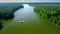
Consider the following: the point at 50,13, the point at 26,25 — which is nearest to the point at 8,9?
the point at 26,25

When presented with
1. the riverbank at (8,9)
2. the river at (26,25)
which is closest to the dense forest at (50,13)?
the river at (26,25)

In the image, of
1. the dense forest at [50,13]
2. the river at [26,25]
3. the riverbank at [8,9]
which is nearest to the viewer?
the river at [26,25]

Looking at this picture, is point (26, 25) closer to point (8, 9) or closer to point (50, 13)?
point (8, 9)

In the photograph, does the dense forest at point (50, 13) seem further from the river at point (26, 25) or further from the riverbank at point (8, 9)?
the riverbank at point (8, 9)

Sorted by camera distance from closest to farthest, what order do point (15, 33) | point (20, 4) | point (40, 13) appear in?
point (15, 33)
point (20, 4)
point (40, 13)

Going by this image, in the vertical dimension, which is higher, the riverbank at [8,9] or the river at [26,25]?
the riverbank at [8,9]

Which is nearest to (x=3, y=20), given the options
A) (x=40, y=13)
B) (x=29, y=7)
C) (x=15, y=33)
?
(x=15, y=33)

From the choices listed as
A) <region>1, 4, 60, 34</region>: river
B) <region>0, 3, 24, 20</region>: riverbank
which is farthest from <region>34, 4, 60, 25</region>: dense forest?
<region>0, 3, 24, 20</region>: riverbank

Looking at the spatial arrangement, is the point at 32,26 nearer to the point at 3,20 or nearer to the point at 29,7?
the point at 29,7

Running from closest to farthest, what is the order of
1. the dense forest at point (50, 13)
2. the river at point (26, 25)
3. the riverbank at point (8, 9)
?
the river at point (26, 25)
the riverbank at point (8, 9)
the dense forest at point (50, 13)
